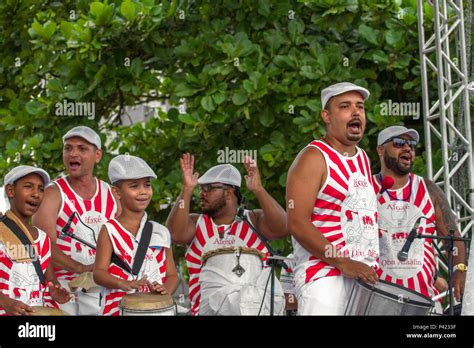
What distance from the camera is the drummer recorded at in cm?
578

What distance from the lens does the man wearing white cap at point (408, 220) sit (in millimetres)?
5715

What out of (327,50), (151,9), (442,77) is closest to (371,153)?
(327,50)

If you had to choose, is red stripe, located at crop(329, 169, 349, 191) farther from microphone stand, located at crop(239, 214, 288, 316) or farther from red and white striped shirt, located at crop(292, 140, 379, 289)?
microphone stand, located at crop(239, 214, 288, 316)

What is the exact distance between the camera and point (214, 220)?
19.6 ft

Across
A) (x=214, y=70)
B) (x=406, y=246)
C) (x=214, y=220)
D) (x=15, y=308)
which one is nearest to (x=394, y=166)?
(x=406, y=246)

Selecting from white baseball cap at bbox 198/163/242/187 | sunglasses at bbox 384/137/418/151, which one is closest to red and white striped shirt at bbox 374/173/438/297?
sunglasses at bbox 384/137/418/151

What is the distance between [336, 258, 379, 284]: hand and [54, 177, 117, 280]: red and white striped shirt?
1647mm

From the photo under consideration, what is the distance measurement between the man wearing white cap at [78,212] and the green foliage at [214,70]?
6.91 ft

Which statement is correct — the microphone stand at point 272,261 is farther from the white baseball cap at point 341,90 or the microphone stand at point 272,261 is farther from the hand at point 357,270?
the white baseball cap at point 341,90

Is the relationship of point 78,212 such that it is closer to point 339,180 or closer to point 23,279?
point 23,279

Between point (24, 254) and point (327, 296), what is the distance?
5.18ft

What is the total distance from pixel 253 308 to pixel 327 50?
9.98 feet

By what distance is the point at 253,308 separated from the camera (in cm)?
552

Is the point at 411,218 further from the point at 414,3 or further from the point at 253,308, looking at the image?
the point at 414,3
